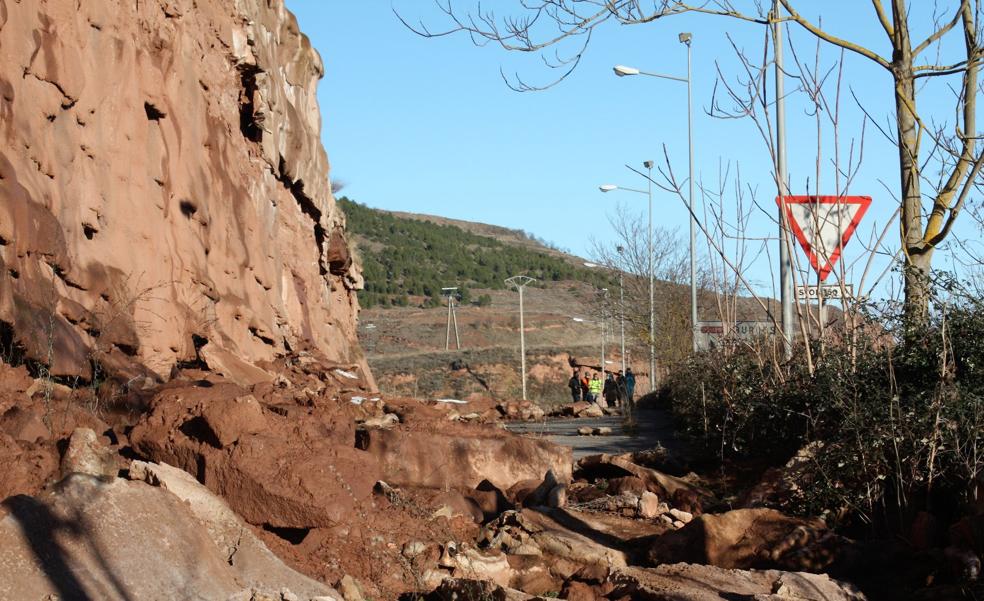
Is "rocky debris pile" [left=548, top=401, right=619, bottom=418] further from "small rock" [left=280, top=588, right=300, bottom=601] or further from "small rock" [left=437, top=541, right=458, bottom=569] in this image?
"small rock" [left=280, top=588, right=300, bottom=601]

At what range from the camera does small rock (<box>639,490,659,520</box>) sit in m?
10.9

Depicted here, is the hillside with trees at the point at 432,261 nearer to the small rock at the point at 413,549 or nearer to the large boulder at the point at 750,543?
the large boulder at the point at 750,543

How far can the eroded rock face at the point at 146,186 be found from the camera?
1018cm

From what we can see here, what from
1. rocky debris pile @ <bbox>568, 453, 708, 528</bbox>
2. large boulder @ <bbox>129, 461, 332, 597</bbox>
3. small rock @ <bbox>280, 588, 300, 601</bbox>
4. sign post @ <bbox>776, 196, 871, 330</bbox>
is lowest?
rocky debris pile @ <bbox>568, 453, 708, 528</bbox>

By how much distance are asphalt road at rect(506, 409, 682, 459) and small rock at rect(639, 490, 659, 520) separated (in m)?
4.94

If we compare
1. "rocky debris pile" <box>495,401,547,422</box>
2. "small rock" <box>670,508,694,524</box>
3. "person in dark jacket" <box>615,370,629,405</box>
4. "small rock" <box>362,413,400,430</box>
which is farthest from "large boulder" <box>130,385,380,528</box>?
"person in dark jacket" <box>615,370,629,405</box>

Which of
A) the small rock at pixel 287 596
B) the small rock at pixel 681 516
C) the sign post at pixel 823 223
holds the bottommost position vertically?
the small rock at pixel 681 516

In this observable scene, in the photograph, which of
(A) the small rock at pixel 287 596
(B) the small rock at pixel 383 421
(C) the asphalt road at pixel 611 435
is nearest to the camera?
(A) the small rock at pixel 287 596

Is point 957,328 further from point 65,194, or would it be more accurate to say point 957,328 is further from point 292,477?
point 65,194

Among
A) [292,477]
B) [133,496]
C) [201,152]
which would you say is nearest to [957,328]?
[292,477]

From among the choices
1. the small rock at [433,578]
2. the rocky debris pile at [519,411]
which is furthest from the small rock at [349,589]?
the rocky debris pile at [519,411]

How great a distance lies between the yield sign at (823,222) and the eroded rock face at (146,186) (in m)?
6.02

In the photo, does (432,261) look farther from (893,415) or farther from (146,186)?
(893,415)

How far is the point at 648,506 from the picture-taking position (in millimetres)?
10984
